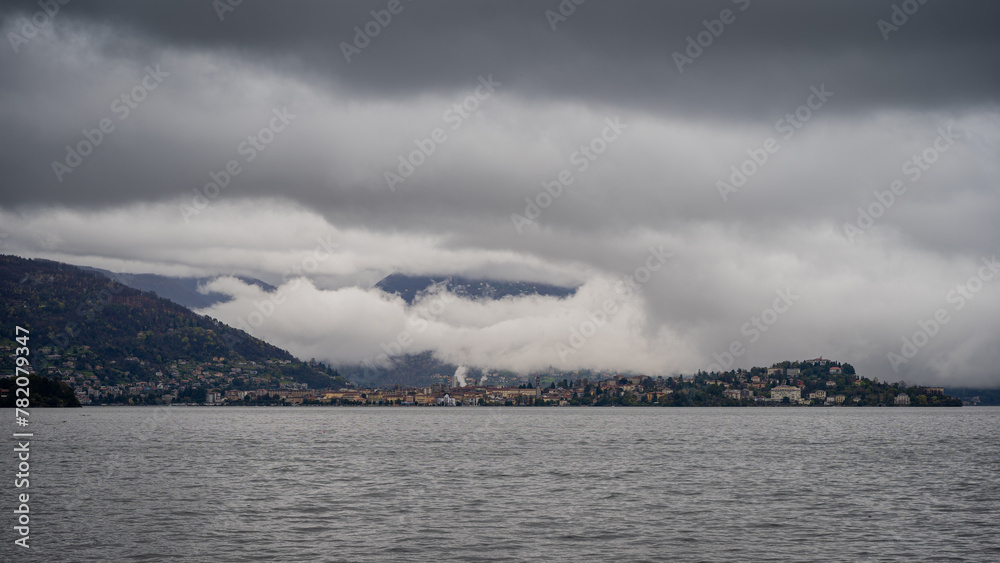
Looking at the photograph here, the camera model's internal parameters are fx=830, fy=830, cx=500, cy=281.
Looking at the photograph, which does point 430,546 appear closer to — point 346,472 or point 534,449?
point 346,472

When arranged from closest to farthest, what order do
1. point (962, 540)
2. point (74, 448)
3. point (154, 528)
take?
1. point (962, 540)
2. point (154, 528)
3. point (74, 448)

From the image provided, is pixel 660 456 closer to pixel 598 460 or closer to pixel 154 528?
pixel 598 460

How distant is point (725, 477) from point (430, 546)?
37.6 metres

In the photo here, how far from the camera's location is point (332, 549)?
40.3m

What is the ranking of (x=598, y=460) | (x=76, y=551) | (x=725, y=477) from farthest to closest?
(x=598, y=460)
(x=725, y=477)
(x=76, y=551)

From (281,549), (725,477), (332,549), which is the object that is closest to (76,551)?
(281,549)

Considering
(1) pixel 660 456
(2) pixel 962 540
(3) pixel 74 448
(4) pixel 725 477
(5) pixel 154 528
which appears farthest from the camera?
(3) pixel 74 448

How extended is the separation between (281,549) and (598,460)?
52308 millimetres

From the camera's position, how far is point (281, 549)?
1583 inches

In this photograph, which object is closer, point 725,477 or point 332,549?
point 332,549

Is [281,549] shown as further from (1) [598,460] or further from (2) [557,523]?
(1) [598,460]

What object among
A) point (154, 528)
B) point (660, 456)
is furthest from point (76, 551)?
point (660, 456)

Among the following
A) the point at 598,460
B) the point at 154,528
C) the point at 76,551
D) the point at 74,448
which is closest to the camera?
the point at 76,551

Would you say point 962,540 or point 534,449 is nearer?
point 962,540
